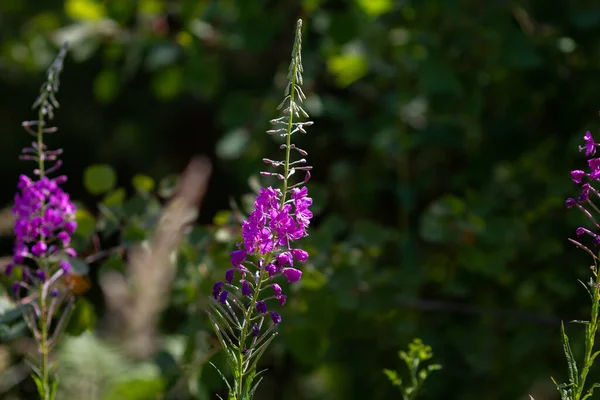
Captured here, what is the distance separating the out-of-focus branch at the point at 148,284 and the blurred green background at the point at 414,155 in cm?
11

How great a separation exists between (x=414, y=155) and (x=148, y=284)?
138 centimetres

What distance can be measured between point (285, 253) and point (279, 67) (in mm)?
Answer: 2342

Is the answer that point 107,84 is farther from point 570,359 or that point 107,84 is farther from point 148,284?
point 570,359

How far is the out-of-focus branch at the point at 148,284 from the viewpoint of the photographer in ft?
7.58

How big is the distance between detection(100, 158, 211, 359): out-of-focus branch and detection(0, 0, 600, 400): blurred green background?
110 millimetres

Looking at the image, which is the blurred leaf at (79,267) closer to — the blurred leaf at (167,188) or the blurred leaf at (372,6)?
the blurred leaf at (167,188)

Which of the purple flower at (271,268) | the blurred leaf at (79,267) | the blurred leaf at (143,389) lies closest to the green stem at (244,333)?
the purple flower at (271,268)

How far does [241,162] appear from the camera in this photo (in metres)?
3.26

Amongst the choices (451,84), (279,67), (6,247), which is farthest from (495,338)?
(6,247)

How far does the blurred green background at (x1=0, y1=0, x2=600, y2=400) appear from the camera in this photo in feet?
8.38

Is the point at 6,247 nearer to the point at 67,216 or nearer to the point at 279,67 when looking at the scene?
the point at 279,67

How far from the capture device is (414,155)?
3426mm

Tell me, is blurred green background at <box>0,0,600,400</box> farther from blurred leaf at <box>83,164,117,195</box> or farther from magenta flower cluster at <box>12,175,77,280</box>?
magenta flower cluster at <box>12,175,77,280</box>

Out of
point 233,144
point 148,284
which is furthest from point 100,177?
point 233,144
